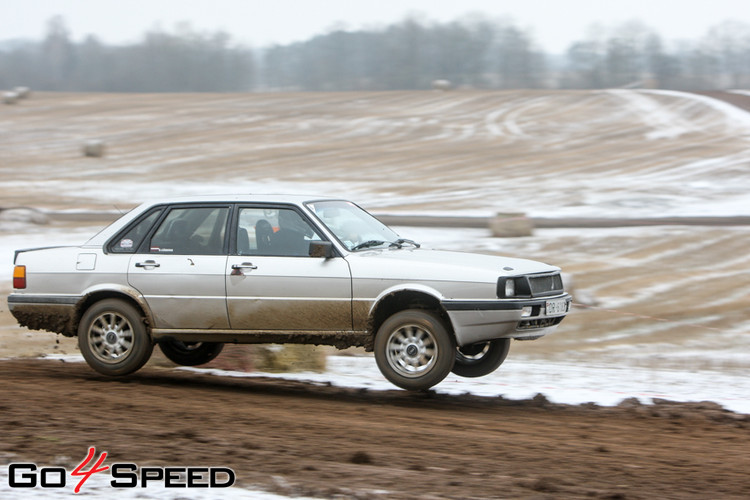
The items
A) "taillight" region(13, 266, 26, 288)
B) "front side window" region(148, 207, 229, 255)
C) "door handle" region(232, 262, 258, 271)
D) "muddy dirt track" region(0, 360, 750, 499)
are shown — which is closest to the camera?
"muddy dirt track" region(0, 360, 750, 499)

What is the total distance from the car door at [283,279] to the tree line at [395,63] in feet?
208

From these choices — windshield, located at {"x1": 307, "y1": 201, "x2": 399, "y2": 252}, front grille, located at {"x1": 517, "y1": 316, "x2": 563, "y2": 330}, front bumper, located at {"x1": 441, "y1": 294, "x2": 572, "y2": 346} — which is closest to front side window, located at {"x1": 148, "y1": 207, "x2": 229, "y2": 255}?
windshield, located at {"x1": 307, "y1": 201, "x2": 399, "y2": 252}

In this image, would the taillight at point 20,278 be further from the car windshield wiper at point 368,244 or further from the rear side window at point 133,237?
the car windshield wiper at point 368,244

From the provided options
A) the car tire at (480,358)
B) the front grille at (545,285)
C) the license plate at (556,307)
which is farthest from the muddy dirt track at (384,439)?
the front grille at (545,285)

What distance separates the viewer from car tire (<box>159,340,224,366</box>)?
9.71 m

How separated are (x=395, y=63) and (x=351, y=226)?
86.1 meters

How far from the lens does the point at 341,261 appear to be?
25.9ft

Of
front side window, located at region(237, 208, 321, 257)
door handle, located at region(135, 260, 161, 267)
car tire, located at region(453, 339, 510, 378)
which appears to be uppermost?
front side window, located at region(237, 208, 321, 257)

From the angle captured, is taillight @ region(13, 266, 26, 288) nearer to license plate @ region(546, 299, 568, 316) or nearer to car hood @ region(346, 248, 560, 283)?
car hood @ region(346, 248, 560, 283)

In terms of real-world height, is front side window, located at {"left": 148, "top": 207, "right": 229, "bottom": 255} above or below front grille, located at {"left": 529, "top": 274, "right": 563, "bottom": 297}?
above

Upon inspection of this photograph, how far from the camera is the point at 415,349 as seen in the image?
776 cm

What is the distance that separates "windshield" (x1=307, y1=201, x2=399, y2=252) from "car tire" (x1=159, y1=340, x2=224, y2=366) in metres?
2.13

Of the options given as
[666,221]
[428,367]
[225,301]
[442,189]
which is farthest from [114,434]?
[442,189]

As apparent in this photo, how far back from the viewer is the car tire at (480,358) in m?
8.52
